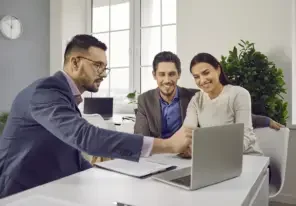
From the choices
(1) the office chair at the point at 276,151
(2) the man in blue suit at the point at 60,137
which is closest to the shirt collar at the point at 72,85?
(2) the man in blue suit at the point at 60,137

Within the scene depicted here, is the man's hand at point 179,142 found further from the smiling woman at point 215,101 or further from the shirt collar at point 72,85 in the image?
the smiling woman at point 215,101

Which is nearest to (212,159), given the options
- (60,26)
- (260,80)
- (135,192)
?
(135,192)

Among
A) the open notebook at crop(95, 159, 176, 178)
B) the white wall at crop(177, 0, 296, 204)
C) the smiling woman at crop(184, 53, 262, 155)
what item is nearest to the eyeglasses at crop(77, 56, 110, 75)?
the open notebook at crop(95, 159, 176, 178)

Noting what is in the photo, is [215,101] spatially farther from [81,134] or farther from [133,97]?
[133,97]

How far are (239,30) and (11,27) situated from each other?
108 inches

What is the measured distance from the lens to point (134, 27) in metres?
4.32

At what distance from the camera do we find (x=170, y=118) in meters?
2.21

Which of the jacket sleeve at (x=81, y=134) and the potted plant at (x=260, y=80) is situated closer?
the jacket sleeve at (x=81, y=134)

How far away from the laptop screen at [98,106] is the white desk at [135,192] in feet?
9.09

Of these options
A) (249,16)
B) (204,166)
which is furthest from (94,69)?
(249,16)

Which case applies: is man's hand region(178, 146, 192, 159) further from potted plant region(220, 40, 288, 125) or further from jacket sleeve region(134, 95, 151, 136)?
potted plant region(220, 40, 288, 125)

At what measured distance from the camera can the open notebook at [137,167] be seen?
1.19 meters

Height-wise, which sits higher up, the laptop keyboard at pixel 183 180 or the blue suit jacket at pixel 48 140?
the blue suit jacket at pixel 48 140

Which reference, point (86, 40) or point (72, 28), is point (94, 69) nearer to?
point (86, 40)
